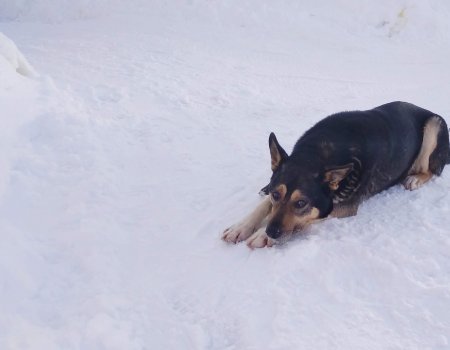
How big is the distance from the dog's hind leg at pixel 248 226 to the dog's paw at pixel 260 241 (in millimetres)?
122

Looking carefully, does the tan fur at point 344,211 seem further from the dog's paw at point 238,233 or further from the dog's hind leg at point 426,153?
the dog's hind leg at point 426,153

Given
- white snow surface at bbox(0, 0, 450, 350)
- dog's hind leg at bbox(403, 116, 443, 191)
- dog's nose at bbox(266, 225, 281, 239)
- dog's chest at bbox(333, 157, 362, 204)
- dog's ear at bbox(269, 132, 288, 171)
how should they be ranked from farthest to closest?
dog's hind leg at bbox(403, 116, 443, 191) < dog's chest at bbox(333, 157, 362, 204) < dog's ear at bbox(269, 132, 288, 171) < dog's nose at bbox(266, 225, 281, 239) < white snow surface at bbox(0, 0, 450, 350)

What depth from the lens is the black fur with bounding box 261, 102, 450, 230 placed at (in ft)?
12.8

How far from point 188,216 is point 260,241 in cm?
91

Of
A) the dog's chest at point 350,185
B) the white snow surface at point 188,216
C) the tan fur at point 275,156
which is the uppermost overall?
the tan fur at point 275,156

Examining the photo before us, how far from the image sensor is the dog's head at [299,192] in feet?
12.4

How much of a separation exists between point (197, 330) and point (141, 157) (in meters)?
2.74

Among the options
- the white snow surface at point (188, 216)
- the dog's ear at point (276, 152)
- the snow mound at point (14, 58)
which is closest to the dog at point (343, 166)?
the dog's ear at point (276, 152)

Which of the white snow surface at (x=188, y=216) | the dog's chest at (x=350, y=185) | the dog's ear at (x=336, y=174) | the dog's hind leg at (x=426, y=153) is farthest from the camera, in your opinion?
the dog's hind leg at (x=426, y=153)

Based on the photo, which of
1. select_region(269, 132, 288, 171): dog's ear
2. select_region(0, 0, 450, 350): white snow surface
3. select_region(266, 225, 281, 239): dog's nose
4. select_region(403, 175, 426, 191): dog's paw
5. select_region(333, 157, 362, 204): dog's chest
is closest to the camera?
select_region(0, 0, 450, 350): white snow surface

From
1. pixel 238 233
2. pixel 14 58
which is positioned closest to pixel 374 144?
pixel 238 233

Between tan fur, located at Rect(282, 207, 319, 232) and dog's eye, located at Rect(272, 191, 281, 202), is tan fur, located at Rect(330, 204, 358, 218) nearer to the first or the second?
tan fur, located at Rect(282, 207, 319, 232)

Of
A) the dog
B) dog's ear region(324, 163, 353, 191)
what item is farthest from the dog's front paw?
dog's ear region(324, 163, 353, 191)

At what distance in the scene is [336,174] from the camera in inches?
153
